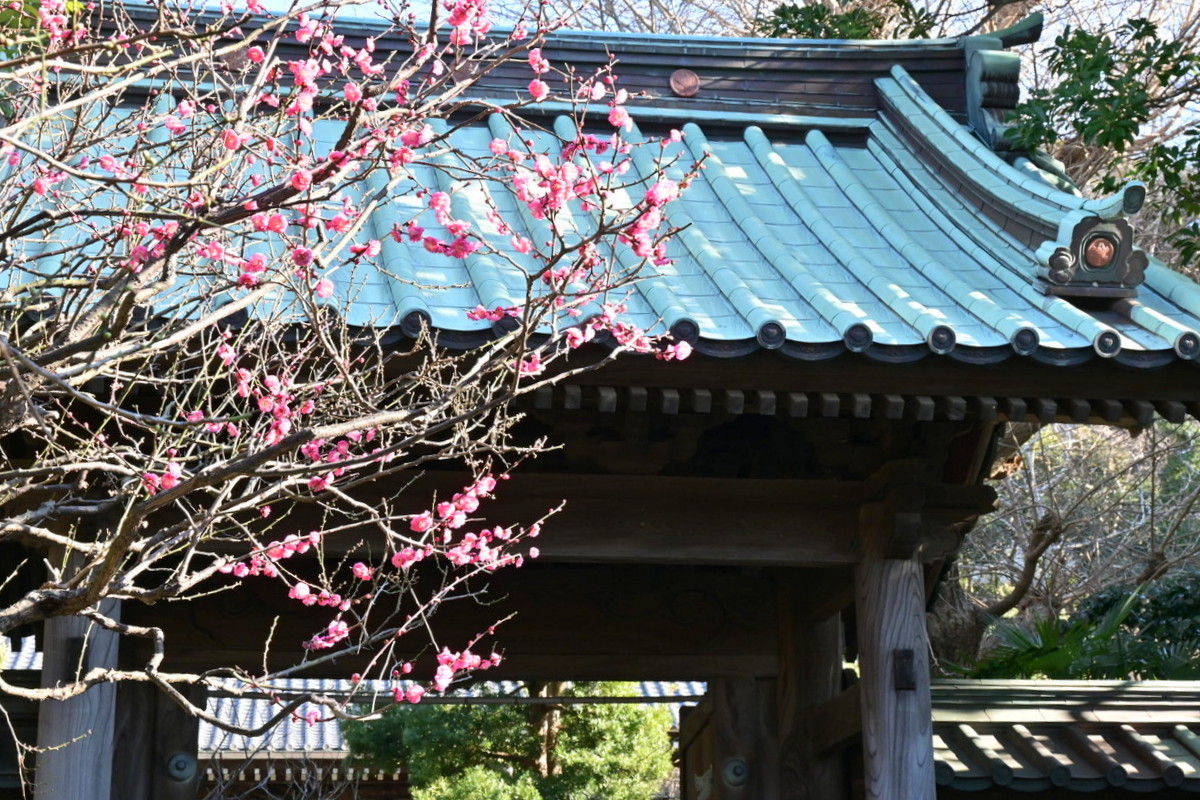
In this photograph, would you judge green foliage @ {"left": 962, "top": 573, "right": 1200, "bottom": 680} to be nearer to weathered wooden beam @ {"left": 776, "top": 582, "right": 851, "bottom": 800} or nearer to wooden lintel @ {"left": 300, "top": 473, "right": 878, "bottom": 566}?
weathered wooden beam @ {"left": 776, "top": 582, "right": 851, "bottom": 800}

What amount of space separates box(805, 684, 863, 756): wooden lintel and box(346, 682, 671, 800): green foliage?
4.10m

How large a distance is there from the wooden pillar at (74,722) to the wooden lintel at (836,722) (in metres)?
2.54

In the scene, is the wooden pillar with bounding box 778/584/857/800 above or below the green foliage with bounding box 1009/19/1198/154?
below

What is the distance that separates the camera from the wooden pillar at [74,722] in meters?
4.38

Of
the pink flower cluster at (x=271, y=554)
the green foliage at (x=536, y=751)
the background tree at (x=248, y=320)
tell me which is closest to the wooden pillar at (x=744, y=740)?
the background tree at (x=248, y=320)

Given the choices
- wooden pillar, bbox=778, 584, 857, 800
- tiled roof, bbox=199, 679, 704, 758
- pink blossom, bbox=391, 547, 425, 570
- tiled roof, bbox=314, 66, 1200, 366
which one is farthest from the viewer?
tiled roof, bbox=199, 679, 704, 758

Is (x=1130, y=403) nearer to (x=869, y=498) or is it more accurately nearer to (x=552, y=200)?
(x=869, y=498)

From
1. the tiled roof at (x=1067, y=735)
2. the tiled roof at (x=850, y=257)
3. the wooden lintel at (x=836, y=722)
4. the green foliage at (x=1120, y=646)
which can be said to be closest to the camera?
the tiled roof at (x=850, y=257)

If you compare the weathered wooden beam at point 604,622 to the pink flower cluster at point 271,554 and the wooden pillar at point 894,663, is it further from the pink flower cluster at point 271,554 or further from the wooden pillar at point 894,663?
the pink flower cluster at point 271,554

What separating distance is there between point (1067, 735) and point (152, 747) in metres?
3.74

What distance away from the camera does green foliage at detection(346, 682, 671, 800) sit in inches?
395

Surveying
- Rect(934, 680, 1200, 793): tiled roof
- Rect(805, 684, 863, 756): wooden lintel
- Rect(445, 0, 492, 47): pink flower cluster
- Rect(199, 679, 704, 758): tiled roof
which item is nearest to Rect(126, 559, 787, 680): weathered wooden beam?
Rect(805, 684, 863, 756): wooden lintel

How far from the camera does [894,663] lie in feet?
16.0

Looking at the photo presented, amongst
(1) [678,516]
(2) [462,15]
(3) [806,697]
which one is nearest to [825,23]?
(3) [806,697]
